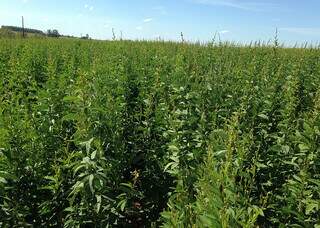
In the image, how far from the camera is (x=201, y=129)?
4.57 metres

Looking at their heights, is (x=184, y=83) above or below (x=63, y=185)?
above

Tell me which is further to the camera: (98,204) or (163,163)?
(163,163)

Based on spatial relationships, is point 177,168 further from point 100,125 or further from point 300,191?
point 300,191

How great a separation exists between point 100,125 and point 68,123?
1.15 metres

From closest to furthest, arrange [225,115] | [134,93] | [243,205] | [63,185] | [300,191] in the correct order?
[243,205]
[300,191]
[63,185]
[225,115]
[134,93]

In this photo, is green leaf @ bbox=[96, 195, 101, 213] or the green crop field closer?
the green crop field

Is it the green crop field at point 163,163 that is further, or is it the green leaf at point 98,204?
the green leaf at point 98,204

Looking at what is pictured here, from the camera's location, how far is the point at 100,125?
4230mm

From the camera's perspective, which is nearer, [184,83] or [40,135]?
[40,135]

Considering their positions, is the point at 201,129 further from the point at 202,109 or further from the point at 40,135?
the point at 40,135

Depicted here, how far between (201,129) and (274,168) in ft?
2.86

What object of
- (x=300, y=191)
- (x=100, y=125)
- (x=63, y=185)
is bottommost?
(x=63, y=185)

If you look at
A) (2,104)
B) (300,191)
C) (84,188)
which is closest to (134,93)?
(2,104)

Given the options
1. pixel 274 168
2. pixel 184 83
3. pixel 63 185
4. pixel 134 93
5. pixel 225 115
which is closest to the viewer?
pixel 63 185
